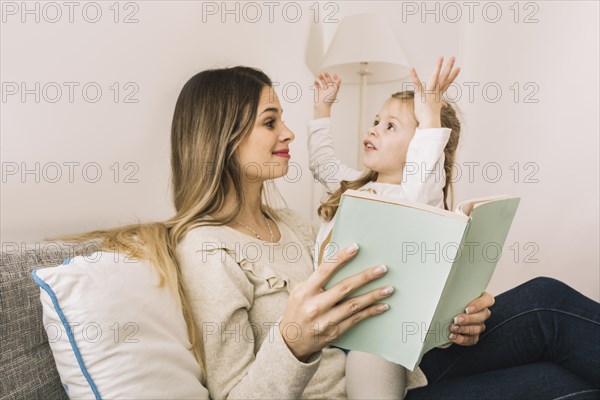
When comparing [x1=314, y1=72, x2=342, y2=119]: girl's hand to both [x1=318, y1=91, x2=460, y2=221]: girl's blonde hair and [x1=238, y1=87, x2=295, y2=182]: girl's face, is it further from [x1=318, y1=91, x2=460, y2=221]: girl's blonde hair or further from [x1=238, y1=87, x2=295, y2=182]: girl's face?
[x1=238, y1=87, x2=295, y2=182]: girl's face

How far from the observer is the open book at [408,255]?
74cm

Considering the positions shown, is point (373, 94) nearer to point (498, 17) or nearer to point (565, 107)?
point (498, 17)

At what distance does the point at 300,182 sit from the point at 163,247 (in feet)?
3.99

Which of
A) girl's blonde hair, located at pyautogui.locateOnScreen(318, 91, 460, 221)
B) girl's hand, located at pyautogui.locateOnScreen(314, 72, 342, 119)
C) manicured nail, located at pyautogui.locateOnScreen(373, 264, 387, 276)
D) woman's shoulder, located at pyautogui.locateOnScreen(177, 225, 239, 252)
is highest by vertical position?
girl's hand, located at pyautogui.locateOnScreen(314, 72, 342, 119)

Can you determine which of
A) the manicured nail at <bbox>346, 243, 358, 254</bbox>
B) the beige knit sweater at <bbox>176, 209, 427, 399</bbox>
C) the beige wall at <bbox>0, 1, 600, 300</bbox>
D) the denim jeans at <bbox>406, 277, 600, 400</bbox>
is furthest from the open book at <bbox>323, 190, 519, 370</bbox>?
the beige wall at <bbox>0, 1, 600, 300</bbox>

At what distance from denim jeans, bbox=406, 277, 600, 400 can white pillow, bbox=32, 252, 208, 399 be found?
1.76 feet

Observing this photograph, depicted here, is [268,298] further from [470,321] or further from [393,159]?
[393,159]

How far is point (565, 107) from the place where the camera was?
6.31ft

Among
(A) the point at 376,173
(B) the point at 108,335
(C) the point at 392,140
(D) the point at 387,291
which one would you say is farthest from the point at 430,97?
(B) the point at 108,335

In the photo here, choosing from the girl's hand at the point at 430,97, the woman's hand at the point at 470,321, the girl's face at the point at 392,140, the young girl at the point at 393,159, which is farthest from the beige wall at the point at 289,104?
the woman's hand at the point at 470,321

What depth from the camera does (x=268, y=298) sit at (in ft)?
3.58

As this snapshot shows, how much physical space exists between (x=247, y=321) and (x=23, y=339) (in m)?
0.40

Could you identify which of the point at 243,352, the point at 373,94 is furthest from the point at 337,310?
the point at 373,94

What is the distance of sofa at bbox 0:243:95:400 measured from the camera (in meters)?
0.75
